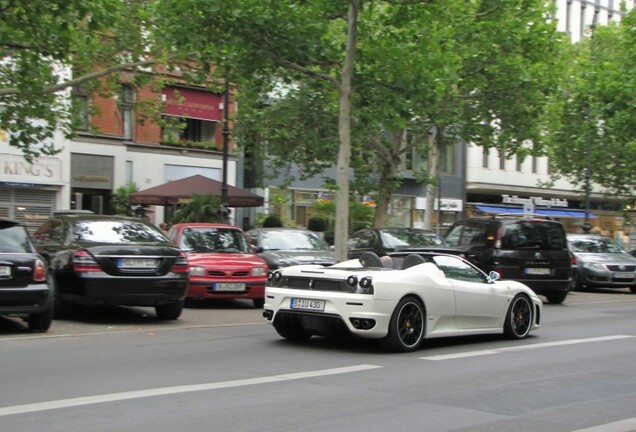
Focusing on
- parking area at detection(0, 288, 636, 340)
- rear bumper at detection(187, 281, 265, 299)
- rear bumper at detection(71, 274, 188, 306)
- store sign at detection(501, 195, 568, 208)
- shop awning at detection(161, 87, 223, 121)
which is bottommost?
parking area at detection(0, 288, 636, 340)

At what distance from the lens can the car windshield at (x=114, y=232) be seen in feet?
42.0

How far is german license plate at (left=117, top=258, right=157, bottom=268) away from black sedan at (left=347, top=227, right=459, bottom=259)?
8355 millimetres

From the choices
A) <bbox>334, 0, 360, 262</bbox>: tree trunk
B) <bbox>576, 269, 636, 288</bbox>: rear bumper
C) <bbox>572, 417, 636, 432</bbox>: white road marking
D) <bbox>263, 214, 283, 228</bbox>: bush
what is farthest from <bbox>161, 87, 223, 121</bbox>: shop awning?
<bbox>572, 417, 636, 432</bbox>: white road marking

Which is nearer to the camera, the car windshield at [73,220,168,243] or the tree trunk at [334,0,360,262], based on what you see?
the car windshield at [73,220,168,243]

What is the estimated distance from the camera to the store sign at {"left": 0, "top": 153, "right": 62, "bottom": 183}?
95.4ft

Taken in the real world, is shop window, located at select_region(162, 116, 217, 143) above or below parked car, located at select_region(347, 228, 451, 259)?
above

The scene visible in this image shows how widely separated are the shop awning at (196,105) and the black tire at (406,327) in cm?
2619

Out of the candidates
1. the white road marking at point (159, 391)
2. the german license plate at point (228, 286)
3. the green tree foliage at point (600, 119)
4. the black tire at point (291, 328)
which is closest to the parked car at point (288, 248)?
the german license plate at point (228, 286)

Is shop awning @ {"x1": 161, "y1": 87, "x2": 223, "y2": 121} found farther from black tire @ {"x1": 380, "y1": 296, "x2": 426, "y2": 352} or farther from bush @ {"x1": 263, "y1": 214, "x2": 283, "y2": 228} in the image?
black tire @ {"x1": 380, "y1": 296, "x2": 426, "y2": 352}

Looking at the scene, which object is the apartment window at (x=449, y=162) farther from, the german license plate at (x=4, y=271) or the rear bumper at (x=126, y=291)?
the german license plate at (x=4, y=271)

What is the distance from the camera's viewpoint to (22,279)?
10.8 m

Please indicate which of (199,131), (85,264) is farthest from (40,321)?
(199,131)

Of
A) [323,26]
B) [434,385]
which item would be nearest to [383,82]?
[323,26]

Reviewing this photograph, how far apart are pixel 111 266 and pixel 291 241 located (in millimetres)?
6786
